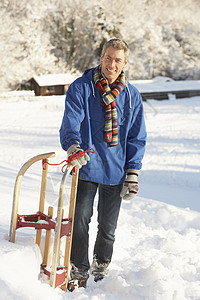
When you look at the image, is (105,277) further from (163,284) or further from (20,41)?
(20,41)

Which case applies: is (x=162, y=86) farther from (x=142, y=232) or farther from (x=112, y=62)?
(x=112, y=62)

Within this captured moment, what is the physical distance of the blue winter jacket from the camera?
2.50 m

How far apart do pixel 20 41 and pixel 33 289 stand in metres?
20.3

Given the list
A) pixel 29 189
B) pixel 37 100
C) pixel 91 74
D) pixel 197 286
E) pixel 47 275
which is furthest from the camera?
pixel 37 100

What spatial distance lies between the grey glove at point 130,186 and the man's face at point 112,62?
657 mm

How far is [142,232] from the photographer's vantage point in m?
4.25

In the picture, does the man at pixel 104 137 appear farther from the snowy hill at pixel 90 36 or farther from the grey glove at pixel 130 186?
the snowy hill at pixel 90 36

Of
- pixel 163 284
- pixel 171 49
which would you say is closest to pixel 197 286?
pixel 163 284

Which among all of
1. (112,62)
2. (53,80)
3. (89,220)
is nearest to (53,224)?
(89,220)

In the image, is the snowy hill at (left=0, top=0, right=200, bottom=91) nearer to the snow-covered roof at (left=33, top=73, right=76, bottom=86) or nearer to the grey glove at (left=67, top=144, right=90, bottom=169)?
the snow-covered roof at (left=33, top=73, right=76, bottom=86)

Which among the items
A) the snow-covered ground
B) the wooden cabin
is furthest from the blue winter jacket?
the wooden cabin

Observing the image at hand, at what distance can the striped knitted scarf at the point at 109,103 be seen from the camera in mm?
2518

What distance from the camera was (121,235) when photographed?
13.4 ft

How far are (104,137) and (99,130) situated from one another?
0.06 metres
